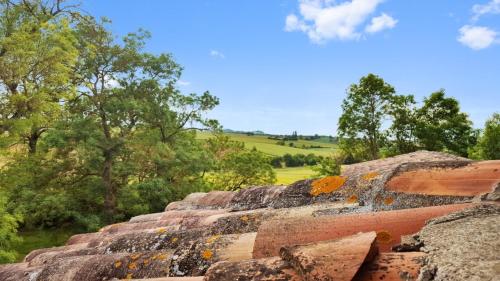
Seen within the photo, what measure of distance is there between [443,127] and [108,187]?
25.9 m

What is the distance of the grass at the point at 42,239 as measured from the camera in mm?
25219

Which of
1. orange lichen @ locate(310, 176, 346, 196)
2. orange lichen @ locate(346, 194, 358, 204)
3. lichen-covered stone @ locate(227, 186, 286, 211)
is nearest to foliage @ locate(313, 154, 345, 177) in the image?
lichen-covered stone @ locate(227, 186, 286, 211)

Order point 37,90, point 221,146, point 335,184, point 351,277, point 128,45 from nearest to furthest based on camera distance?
point 351,277
point 335,184
point 37,90
point 128,45
point 221,146

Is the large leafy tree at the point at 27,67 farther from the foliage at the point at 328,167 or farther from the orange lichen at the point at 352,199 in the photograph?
the foliage at the point at 328,167

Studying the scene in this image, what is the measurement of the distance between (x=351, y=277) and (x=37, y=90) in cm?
1991

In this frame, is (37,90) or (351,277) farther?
(37,90)

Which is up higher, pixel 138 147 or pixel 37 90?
pixel 37 90

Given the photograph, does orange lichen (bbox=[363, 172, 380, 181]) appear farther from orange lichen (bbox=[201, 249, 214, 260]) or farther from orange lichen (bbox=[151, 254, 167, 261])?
orange lichen (bbox=[151, 254, 167, 261])

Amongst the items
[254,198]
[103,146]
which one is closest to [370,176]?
[254,198]

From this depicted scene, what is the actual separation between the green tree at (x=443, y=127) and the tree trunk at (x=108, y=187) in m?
23.8

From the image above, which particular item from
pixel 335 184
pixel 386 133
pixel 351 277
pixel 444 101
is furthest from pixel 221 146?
pixel 351 277

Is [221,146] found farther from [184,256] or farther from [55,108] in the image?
[184,256]

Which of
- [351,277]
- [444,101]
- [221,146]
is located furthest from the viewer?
[221,146]

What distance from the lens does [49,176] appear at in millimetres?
27438
